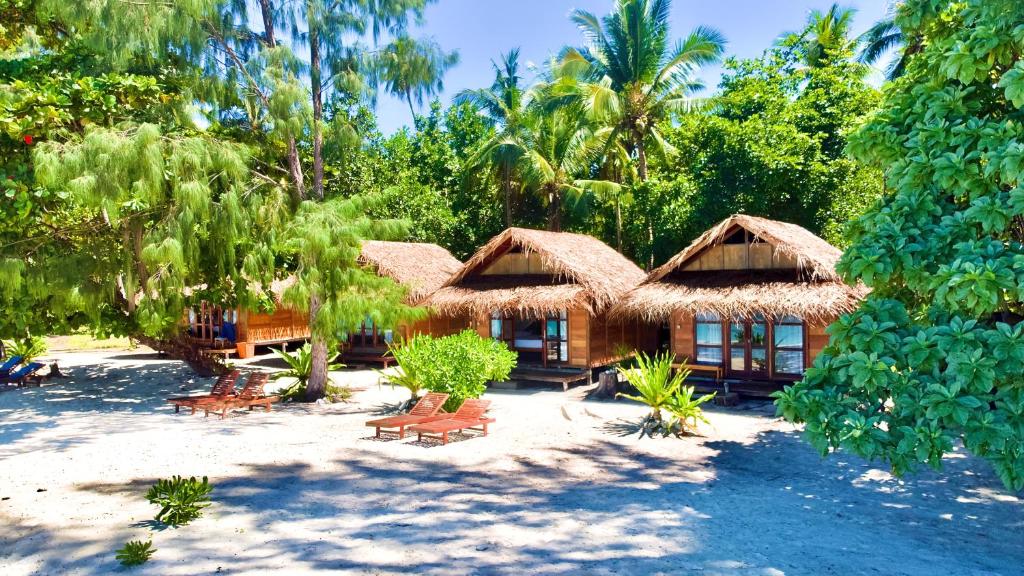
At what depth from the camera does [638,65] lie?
25.0m

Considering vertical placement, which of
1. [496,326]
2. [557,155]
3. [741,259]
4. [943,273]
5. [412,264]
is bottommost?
[496,326]

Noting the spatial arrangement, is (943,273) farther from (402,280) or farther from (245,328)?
(245,328)

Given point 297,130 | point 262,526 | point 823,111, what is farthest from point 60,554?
point 823,111

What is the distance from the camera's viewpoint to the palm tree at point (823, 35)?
1046 inches

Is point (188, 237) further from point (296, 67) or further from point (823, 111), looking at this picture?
point (823, 111)

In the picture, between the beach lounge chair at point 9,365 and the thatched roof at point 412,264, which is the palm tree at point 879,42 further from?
the beach lounge chair at point 9,365

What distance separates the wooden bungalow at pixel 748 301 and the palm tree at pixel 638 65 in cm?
890

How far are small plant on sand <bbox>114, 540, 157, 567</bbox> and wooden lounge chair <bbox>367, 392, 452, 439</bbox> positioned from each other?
5097 mm

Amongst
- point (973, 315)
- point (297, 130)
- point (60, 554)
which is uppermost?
point (297, 130)

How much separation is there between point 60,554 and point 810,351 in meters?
13.7

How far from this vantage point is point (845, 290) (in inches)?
555

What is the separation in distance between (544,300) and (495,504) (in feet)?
31.0

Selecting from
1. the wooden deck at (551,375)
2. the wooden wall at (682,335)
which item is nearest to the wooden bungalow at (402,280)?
the wooden deck at (551,375)

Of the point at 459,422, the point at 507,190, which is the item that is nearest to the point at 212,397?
the point at 459,422
